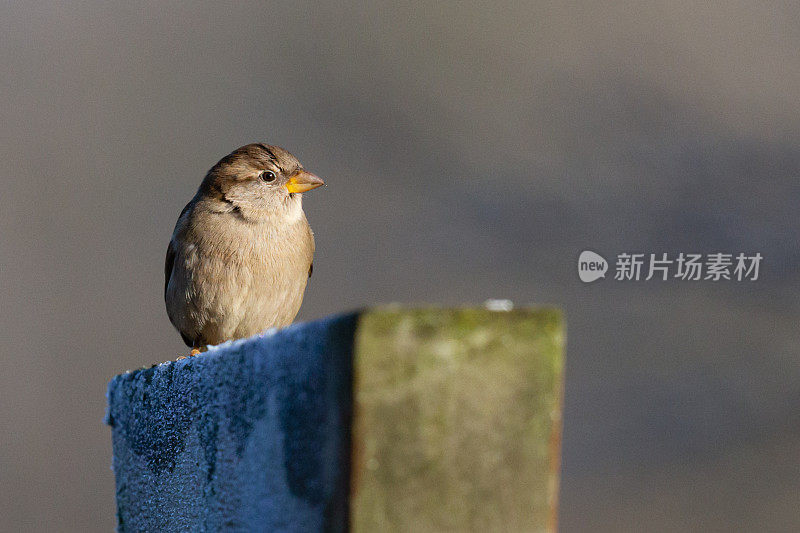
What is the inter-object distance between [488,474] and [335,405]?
0.32 m

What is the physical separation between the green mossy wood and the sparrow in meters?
2.90

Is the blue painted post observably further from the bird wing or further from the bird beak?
the bird beak

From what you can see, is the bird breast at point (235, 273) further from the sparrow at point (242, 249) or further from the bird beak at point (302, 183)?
the bird beak at point (302, 183)

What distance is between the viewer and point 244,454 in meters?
2.29

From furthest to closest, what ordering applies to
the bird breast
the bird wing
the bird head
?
the bird wing < the bird head < the bird breast

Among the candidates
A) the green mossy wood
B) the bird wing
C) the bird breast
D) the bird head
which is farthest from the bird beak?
the green mossy wood

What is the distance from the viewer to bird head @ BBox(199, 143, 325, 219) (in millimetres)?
4562

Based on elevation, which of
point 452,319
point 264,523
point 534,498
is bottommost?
point 264,523

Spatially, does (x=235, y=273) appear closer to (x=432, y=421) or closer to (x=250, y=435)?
(x=250, y=435)

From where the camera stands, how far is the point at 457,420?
161 cm

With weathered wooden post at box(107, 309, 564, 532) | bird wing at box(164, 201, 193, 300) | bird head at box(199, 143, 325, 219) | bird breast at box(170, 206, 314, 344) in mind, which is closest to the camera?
weathered wooden post at box(107, 309, 564, 532)

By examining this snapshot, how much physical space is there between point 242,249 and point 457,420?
9.70ft

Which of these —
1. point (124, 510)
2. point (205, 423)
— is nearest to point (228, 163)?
point (124, 510)

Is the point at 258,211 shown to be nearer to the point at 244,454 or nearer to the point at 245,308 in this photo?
the point at 245,308
